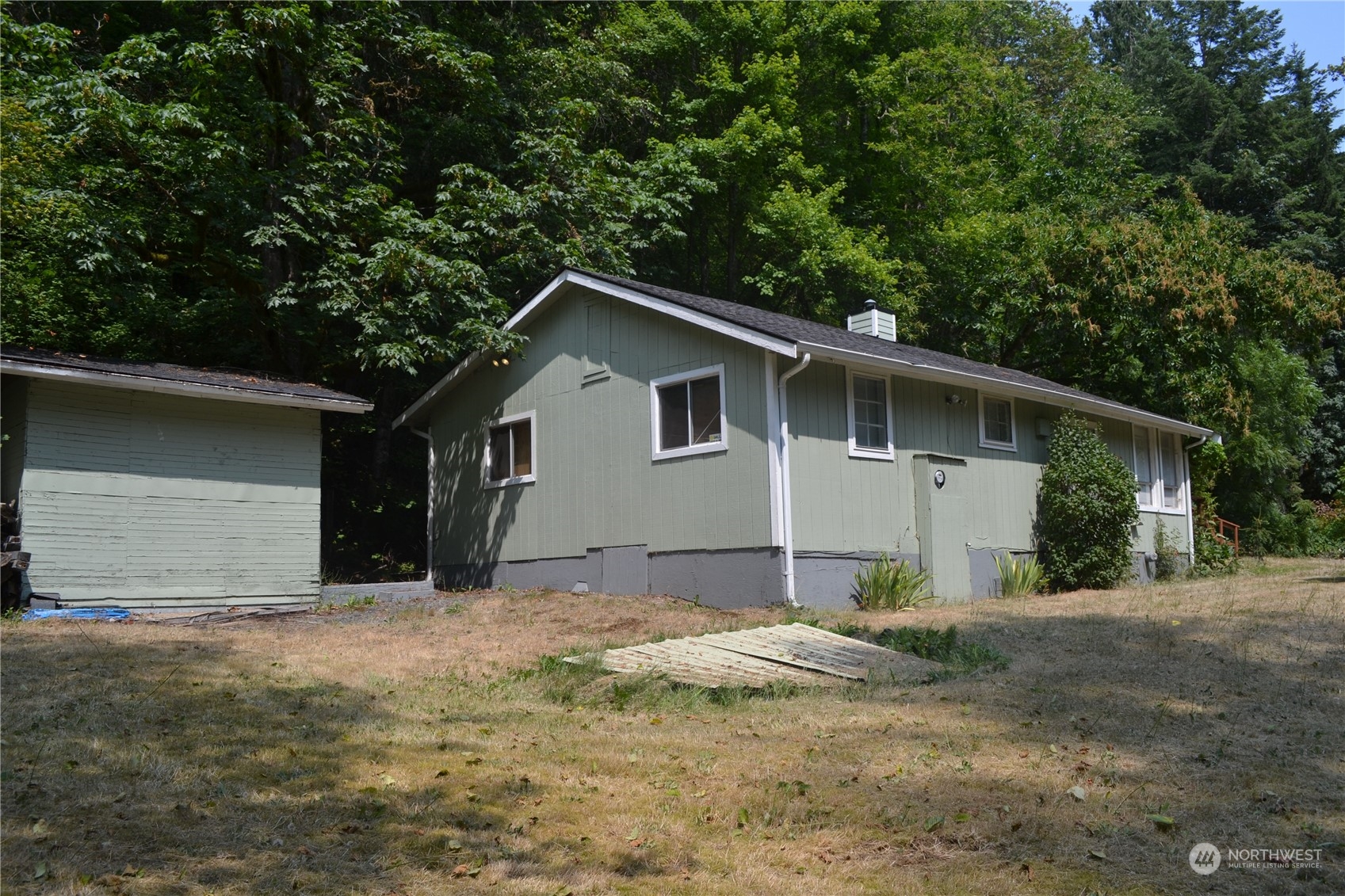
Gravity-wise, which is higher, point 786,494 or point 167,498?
point 167,498

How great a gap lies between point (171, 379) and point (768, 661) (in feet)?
27.0

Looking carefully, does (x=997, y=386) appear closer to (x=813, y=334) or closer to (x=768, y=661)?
(x=813, y=334)

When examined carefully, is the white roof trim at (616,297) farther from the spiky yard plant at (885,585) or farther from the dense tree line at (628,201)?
the spiky yard plant at (885,585)

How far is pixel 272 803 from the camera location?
5.26m

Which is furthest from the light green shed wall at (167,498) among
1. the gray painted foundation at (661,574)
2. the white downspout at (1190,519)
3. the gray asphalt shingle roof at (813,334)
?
the white downspout at (1190,519)

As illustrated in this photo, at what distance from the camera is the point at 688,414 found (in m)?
14.2

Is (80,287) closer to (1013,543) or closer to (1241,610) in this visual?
(1013,543)

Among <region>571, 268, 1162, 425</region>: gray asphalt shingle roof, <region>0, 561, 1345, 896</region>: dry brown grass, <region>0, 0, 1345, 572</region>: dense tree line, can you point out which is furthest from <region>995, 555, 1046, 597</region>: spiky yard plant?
<region>0, 0, 1345, 572</region>: dense tree line

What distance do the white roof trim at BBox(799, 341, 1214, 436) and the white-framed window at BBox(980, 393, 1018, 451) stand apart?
203mm

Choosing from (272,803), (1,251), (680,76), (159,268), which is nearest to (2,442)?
(1,251)

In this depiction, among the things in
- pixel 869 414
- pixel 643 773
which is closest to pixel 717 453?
pixel 869 414

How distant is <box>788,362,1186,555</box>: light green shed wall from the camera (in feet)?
43.8

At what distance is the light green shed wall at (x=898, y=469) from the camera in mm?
13352

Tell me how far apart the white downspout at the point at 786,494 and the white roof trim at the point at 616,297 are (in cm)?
44
